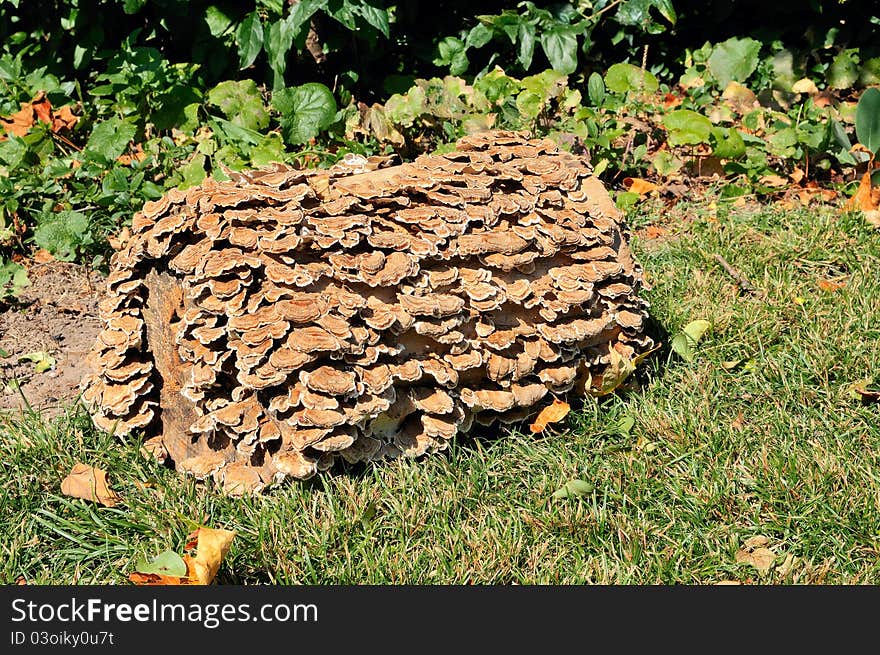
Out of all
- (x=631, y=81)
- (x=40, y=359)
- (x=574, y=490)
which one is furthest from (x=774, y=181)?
(x=40, y=359)

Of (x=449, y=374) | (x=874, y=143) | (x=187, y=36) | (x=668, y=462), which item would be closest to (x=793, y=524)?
(x=668, y=462)

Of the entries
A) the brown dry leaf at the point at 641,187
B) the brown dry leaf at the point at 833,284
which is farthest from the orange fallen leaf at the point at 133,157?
the brown dry leaf at the point at 833,284

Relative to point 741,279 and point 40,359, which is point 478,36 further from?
point 40,359

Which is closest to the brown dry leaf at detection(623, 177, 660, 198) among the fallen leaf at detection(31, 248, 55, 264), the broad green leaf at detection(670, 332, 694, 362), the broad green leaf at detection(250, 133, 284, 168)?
the broad green leaf at detection(670, 332, 694, 362)

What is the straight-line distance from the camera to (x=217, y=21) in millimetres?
5176

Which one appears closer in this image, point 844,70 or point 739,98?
point 739,98

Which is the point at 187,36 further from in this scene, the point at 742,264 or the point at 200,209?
the point at 742,264

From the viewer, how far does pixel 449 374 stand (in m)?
3.00

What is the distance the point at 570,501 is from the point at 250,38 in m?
3.19

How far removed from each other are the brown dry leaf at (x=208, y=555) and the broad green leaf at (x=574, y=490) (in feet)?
3.36

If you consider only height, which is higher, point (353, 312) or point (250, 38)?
point (250, 38)

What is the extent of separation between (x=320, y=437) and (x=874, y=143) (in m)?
3.25

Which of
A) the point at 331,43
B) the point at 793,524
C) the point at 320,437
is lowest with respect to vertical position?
the point at 793,524

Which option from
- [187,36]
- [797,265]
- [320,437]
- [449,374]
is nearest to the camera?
[320,437]
